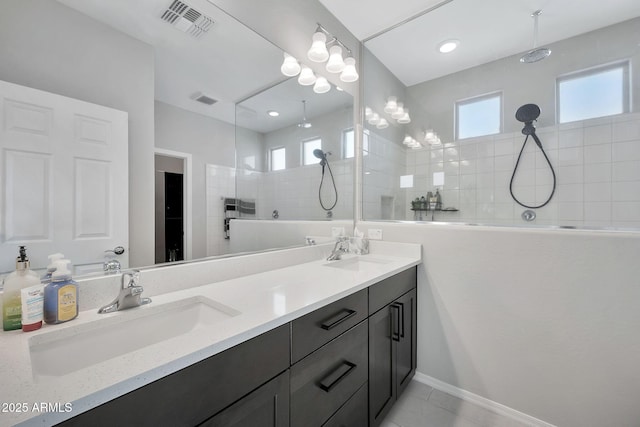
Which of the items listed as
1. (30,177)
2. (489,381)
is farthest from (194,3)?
(489,381)

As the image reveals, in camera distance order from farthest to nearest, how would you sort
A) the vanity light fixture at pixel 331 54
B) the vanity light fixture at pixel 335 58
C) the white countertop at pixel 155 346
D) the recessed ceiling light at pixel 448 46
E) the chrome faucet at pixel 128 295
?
the recessed ceiling light at pixel 448 46 → the vanity light fixture at pixel 335 58 → the vanity light fixture at pixel 331 54 → the chrome faucet at pixel 128 295 → the white countertop at pixel 155 346

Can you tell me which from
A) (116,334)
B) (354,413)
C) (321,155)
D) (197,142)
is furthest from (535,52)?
(116,334)

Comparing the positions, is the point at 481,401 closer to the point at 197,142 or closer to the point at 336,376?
the point at 336,376

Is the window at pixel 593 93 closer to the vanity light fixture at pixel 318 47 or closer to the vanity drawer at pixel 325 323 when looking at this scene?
the vanity light fixture at pixel 318 47

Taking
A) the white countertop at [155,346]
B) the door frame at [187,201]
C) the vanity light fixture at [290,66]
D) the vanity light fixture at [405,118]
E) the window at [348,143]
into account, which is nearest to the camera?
the white countertop at [155,346]

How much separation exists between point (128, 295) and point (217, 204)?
1.55 feet

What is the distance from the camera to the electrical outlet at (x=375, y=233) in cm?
197

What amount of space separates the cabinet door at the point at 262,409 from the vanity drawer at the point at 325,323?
9 cm

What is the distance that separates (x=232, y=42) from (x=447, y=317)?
201 cm

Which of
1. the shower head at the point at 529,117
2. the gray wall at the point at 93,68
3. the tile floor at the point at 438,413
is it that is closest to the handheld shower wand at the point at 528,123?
the shower head at the point at 529,117

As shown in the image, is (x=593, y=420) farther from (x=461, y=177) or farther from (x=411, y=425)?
(x=461, y=177)

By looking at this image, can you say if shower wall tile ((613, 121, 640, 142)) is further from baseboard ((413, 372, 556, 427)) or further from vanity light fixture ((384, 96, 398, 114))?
baseboard ((413, 372, 556, 427))

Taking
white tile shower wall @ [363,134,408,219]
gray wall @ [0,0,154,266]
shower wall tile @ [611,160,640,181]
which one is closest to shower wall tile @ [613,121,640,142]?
shower wall tile @ [611,160,640,181]

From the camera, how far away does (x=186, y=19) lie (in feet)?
3.49
